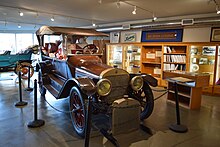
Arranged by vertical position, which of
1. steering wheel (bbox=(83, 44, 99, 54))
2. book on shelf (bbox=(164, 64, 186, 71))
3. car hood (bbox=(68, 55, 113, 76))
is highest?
steering wheel (bbox=(83, 44, 99, 54))

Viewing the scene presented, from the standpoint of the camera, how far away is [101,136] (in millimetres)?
3131

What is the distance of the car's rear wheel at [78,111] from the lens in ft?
9.95

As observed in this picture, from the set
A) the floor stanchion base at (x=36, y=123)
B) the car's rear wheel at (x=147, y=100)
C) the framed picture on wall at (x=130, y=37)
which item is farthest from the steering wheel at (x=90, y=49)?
the framed picture on wall at (x=130, y=37)

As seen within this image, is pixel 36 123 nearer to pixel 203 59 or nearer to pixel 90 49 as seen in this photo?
pixel 90 49

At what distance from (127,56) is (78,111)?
212 inches

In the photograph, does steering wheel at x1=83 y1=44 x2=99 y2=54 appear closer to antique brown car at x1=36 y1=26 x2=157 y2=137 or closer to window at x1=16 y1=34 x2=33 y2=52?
antique brown car at x1=36 y1=26 x2=157 y2=137

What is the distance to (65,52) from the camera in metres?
4.18

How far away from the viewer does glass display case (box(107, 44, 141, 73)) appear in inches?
318

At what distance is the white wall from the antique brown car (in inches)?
144

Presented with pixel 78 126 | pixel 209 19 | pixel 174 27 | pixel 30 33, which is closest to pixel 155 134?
pixel 78 126

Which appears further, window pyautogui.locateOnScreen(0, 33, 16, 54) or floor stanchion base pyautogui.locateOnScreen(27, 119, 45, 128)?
window pyautogui.locateOnScreen(0, 33, 16, 54)

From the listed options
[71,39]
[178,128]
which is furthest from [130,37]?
[178,128]

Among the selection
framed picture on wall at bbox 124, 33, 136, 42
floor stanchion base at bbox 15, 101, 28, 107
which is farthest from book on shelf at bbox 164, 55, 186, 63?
floor stanchion base at bbox 15, 101, 28, 107

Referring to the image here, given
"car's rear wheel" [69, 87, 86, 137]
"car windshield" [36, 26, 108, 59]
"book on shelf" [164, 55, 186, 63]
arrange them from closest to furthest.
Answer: "car's rear wheel" [69, 87, 86, 137], "car windshield" [36, 26, 108, 59], "book on shelf" [164, 55, 186, 63]
